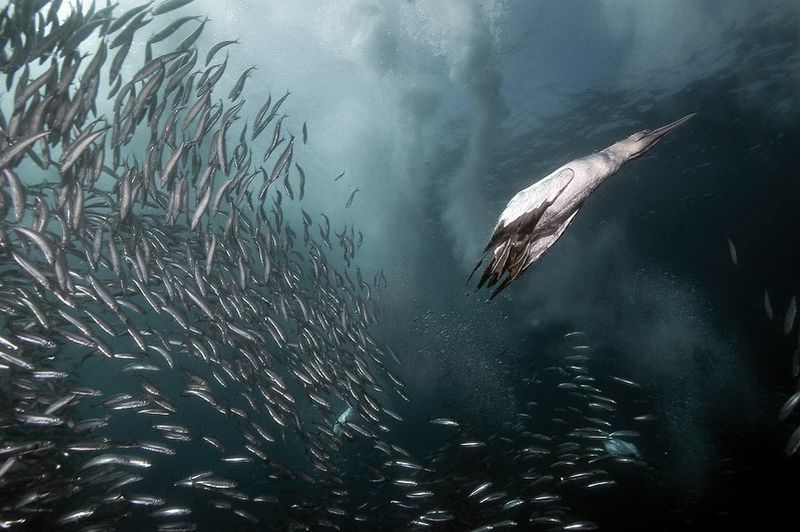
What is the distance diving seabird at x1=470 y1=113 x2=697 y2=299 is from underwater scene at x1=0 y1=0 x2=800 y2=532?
0.04 ft

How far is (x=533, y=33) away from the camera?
14805mm

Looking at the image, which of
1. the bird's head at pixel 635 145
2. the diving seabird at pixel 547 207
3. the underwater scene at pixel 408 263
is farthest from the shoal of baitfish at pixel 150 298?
the bird's head at pixel 635 145

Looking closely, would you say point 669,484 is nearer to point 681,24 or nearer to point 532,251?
point 681,24

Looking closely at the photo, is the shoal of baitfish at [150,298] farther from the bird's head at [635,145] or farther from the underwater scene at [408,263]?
the bird's head at [635,145]

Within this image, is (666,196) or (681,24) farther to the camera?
(666,196)

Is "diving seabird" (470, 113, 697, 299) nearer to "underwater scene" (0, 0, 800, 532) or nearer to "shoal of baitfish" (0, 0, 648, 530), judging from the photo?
"underwater scene" (0, 0, 800, 532)

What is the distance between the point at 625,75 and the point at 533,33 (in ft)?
14.0

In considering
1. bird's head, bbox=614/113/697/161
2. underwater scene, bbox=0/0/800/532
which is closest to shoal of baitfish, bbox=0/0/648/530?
underwater scene, bbox=0/0/800/532

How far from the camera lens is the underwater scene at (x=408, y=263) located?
614cm

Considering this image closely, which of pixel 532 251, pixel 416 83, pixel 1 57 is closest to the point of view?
pixel 532 251

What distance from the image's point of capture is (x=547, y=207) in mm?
1408

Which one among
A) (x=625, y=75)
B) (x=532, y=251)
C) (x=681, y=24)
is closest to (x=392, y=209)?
(x=625, y=75)

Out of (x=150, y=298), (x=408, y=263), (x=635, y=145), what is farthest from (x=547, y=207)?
(x=408, y=263)

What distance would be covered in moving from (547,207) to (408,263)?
3033 cm
